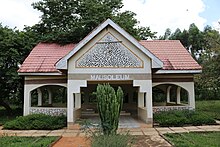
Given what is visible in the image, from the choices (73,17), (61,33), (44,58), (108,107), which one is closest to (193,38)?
(73,17)

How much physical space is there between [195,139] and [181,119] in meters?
3.22

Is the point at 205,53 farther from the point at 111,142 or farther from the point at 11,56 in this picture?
the point at 111,142

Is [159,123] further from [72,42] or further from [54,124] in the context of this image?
[72,42]

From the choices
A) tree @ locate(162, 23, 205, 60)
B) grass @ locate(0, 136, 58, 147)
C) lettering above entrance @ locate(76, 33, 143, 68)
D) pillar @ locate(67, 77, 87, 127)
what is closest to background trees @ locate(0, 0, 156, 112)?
pillar @ locate(67, 77, 87, 127)

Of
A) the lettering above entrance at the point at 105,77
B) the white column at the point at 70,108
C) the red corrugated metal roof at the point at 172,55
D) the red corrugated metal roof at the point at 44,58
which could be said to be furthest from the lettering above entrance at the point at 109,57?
the red corrugated metal roof at the point at 172,55

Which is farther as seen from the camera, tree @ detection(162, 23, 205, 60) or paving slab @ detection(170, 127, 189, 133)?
tree @ detection(162, 23, 205, 60)

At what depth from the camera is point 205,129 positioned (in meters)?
11.6

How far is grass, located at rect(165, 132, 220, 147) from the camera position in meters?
8.58

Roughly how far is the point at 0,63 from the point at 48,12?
6.39m

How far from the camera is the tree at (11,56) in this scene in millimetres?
16531

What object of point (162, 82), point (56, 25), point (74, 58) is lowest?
point (162, 82)

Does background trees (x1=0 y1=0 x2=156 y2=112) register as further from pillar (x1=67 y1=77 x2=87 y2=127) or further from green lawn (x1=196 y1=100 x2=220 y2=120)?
green lawn (x1=196 y1=100 x2=220 y2=120)

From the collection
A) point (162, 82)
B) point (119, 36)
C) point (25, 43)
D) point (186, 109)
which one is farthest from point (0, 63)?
point (186, 109)

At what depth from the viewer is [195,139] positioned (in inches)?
372
